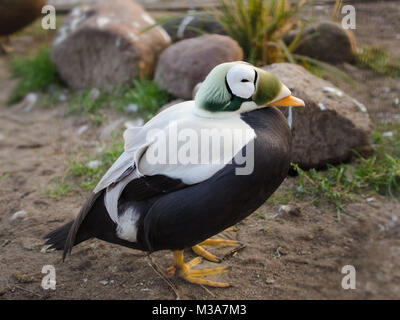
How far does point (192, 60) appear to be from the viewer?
11.5 ft

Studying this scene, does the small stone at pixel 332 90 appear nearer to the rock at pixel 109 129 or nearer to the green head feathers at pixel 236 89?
the green head feathers at pixel 236 89

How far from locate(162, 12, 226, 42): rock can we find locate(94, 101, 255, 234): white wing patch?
2525mm

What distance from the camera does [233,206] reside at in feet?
5.84

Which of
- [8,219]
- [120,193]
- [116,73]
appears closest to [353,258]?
[120,193]

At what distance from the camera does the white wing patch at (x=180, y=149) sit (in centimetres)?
176

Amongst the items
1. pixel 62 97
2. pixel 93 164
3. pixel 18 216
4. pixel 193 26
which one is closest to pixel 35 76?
pixel 62 97

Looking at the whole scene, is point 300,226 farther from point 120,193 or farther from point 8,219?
point 8,219

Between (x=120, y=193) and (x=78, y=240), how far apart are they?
0.38 meters

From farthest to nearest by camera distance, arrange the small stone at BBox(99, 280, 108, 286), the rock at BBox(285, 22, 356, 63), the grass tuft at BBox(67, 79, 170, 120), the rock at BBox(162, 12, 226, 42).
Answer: the rock at BBox(162, 12, 226, 42), the rock at BBox(285, 22, 356, 63), the grass tuft at BBox(67, 79, 170, 120), the small stone at BBox(99, 280, 108, 286)

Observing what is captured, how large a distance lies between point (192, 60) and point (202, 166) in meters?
1.92

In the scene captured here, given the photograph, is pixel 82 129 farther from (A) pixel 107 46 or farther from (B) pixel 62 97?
(A) pixel 107 46

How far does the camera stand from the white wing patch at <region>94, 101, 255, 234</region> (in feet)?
5.77

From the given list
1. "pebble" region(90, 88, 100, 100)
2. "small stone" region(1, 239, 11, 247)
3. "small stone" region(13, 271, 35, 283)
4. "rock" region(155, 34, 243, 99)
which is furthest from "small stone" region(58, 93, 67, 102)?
"small stone" region(13, 271, 35, 283)

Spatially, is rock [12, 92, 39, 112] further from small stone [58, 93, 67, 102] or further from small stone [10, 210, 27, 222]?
small stone [10, 210, 27, 222]
